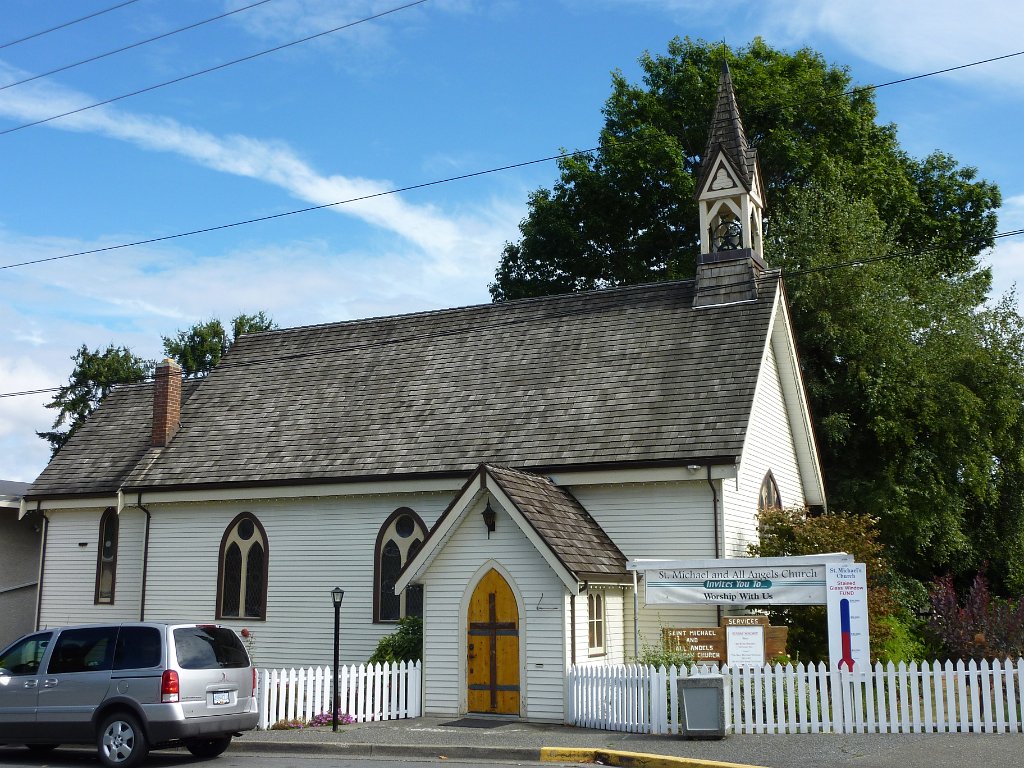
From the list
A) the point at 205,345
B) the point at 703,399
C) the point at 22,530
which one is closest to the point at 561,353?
the point at 703,399

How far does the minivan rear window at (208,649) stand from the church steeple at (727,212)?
1353 centimetres

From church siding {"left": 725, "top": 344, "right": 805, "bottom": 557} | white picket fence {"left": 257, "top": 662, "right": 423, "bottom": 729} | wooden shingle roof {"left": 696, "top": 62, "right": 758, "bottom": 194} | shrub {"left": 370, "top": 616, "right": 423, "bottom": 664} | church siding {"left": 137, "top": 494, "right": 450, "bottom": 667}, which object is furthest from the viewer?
wooden shingle roof {"left": 696, "top": 62, "right": 758, "bottom": 194}

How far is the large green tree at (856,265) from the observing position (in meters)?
29.2

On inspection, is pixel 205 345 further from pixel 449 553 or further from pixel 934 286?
pixel 449 553

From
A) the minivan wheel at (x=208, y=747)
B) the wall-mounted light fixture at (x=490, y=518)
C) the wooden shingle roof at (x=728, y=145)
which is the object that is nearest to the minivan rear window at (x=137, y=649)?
the minivan wheel at (x=208, y=747)

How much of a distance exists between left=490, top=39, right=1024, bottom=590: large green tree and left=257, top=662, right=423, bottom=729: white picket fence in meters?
12.6

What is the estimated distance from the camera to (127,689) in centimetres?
1385

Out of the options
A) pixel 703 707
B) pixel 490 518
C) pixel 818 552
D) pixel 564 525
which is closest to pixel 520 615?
pixel 490 518

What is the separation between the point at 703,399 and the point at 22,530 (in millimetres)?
21563

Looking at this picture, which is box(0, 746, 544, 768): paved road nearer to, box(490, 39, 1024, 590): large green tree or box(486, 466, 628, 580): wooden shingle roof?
box(486, 466, 628, 580): wooden shingle roof

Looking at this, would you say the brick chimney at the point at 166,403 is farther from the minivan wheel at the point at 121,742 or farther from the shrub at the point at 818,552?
the shrub at the point at 818,552

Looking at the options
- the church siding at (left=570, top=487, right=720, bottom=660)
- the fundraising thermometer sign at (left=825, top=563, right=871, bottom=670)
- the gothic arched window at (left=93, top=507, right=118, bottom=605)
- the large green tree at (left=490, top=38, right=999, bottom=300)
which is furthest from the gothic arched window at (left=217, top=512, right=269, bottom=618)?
the large green tree at (left=490, top=38, right=999, bottom=300)

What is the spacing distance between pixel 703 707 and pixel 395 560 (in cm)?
919

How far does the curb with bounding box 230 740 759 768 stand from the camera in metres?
13.6
